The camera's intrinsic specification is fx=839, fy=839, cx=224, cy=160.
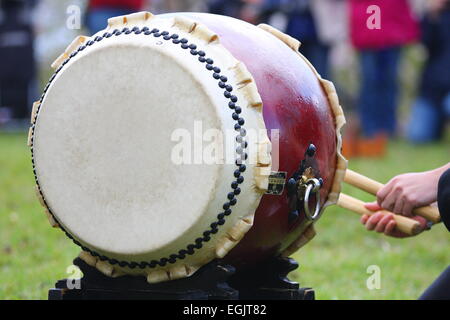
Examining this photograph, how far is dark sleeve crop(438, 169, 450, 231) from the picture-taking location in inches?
83.0

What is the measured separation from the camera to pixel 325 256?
3859mm

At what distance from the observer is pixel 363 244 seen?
4.13 m

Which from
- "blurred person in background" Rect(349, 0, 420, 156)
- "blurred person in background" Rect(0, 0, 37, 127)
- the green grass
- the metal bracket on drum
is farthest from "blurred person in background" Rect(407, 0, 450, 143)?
the metal bracket on drum

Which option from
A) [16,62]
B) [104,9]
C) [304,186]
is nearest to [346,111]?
[16,62]

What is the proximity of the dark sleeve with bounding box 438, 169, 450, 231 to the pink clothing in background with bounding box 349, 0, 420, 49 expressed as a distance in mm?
4750

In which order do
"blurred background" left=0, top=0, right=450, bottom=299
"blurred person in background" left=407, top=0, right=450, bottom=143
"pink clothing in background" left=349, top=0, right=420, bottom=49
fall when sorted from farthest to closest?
"blurred person in background" left=407, top=0, right=450, bottom=143 < "pink clothing in background" left=349, top=0, right=420, bottom=49 < "blurred background" left=0, top=0, right=450, bottom=299

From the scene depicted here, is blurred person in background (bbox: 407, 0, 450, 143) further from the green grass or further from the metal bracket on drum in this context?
the metal bracket on drum

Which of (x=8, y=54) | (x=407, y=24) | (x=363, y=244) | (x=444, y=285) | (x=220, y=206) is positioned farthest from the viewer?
(x=8, y=54)

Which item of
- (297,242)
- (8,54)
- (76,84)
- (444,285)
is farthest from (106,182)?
(8,54)

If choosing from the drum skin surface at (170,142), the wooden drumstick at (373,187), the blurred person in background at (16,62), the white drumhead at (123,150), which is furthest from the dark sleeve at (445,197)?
the blurred person in background at (16,62)

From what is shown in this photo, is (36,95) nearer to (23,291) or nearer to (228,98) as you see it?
(23,291)

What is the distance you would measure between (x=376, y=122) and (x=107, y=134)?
215 inches

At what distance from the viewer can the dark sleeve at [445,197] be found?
2107mm

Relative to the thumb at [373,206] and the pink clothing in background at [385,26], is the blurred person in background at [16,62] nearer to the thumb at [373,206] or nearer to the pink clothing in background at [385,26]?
the pink clothing in background at [385,26]
